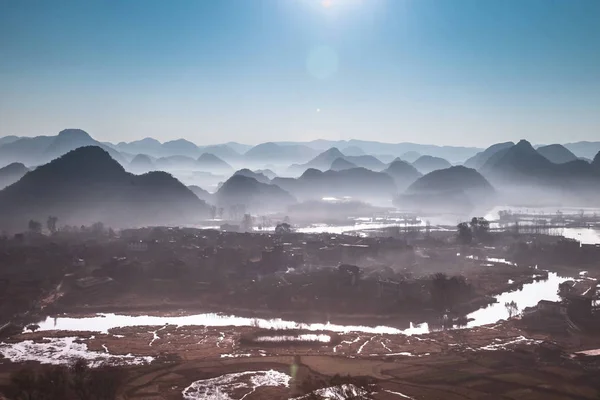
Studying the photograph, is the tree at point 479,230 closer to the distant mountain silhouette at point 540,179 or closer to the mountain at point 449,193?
the mountain at point 449,193

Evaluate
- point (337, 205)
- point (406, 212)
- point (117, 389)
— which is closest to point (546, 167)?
point (406, 212)

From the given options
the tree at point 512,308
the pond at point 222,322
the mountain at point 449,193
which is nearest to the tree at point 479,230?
the pond at point 222,322

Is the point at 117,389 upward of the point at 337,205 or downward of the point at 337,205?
downward

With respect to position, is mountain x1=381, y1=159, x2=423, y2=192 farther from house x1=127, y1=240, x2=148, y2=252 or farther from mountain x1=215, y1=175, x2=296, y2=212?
house x1=127, y1=240, x2=148, y2=252

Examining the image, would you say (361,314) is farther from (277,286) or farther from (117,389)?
(117,389)

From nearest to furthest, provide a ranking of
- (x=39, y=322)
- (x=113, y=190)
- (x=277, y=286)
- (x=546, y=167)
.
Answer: (x=39, y=322) → (x=277, y=286) → (x=113, y=190) → (x=546, y=167)

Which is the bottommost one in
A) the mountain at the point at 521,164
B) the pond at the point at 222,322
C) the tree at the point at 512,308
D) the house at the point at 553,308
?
the pond at the point at 222,322

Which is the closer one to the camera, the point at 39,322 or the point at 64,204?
the point at 39,322
